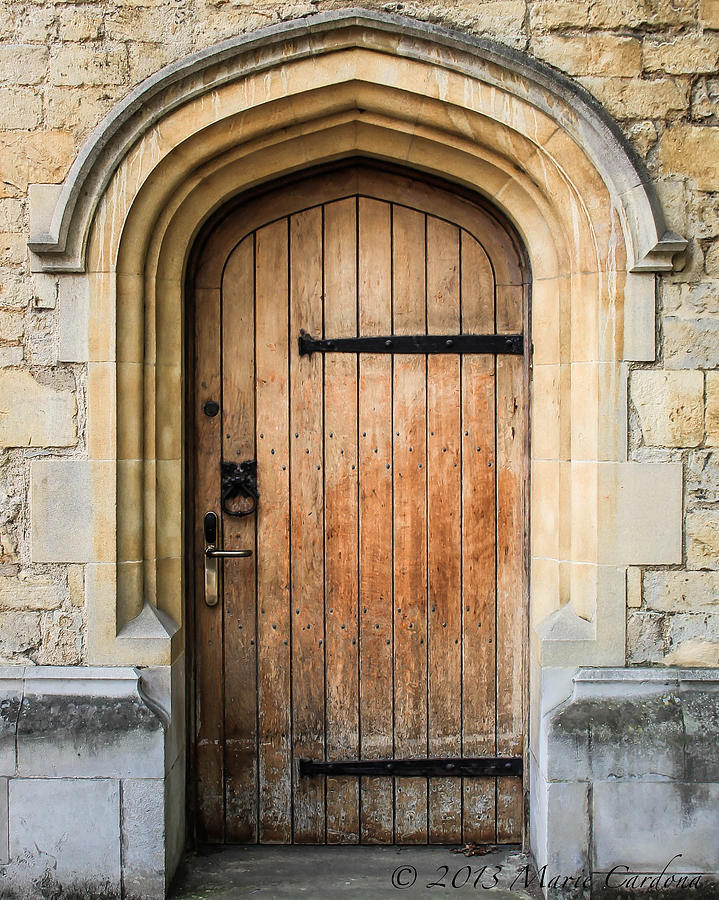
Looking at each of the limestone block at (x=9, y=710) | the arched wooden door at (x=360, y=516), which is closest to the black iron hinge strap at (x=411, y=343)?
the arched wooden door at (x=360, y=516)

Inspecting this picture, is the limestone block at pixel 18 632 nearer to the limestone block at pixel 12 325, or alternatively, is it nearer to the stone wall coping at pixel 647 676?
the limestone block at pixel 12 325

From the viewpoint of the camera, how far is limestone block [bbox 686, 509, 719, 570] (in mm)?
2691

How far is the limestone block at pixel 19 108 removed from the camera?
2.65 meters

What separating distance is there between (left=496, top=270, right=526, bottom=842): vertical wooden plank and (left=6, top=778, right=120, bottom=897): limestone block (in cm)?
141

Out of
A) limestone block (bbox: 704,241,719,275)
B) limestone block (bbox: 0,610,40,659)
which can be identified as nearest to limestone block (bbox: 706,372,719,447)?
limestone block (bbox: 704,241,719,275)

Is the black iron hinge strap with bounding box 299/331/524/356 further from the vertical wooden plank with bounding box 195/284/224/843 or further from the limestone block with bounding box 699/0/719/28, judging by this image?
the limestone block with bounding box 699/0/719/28

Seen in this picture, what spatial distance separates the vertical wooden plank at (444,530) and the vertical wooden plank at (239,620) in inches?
26.5

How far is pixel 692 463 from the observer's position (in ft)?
8.84

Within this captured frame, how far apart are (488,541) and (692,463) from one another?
776 mm

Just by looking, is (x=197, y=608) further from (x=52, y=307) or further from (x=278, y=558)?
(x=52, y=307)

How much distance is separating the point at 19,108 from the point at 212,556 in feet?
5.47

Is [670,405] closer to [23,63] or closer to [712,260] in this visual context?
[712,260]

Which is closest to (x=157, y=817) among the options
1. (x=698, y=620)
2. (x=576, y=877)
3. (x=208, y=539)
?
(x=208, y=539)

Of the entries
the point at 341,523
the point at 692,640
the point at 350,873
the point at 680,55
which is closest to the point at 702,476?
the point at 692,640
